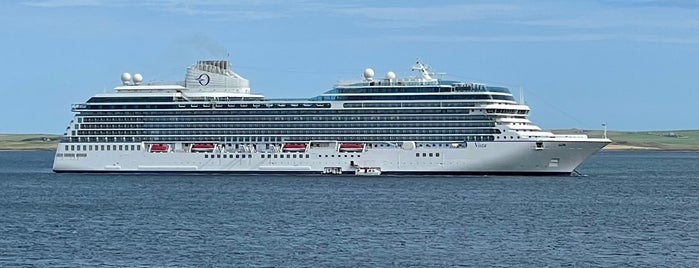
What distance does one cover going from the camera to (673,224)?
63.2m

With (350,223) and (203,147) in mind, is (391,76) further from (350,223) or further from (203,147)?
(350,223)

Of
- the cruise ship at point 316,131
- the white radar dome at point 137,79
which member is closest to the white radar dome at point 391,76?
the cruise ship at point 316,131

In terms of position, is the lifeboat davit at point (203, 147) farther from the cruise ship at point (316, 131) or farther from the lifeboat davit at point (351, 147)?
the lifeboat davit at point (351, 147)

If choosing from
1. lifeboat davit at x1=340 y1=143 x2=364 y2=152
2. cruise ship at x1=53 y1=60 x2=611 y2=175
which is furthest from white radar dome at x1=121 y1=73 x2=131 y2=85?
lifeboat davit at x1=340 y1=143 x2=364 y2=152

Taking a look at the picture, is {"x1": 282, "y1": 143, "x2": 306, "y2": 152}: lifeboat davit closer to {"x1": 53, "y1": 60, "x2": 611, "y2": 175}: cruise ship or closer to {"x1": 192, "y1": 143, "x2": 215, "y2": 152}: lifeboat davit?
{"x1": 53, "y1": 60, "x2": 611, "y2": 175}: cruise ship

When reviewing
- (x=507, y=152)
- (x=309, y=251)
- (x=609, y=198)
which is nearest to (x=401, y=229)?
(x=309, y=251)

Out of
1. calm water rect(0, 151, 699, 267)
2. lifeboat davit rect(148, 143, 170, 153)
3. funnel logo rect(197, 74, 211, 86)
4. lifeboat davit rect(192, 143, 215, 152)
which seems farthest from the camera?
funnel logo rect(197, 74, 211, 86)

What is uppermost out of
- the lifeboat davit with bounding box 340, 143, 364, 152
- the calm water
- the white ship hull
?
the lifeboat davit with bounding box 340, 143, 364, 152

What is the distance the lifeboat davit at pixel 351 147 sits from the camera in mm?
100625

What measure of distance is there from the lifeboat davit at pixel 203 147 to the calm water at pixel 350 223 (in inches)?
314

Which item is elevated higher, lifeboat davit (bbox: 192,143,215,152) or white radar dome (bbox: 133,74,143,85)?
white radar dome (bbox: 133,74,143,85)

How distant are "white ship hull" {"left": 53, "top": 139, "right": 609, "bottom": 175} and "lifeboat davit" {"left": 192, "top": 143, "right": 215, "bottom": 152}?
1.24 feet

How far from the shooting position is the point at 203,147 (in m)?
105

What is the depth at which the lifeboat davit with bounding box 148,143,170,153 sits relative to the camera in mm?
105625
